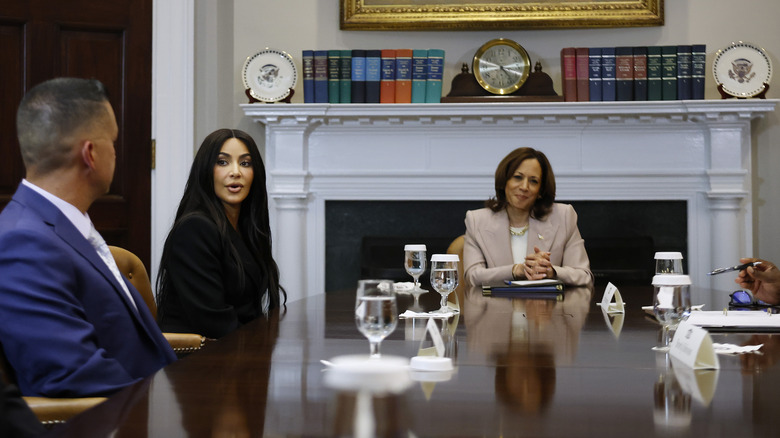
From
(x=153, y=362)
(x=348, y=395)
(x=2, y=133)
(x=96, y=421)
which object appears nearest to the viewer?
(x=96, y=421)

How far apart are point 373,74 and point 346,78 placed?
6.0 inches

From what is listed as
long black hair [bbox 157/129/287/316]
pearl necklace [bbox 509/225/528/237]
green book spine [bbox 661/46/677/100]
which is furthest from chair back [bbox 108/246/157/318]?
green book spine [bbox 661/46/677/100]

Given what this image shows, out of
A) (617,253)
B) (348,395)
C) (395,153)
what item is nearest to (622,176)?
(617,253)

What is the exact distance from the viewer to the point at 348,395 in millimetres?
1114

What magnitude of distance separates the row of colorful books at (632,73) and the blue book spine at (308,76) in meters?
1.38

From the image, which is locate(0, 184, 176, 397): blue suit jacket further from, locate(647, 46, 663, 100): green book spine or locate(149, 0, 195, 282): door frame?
locate(647, 46, 663, 100): green book spine

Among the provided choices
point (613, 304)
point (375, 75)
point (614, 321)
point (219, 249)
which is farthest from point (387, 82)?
point (614, 321)

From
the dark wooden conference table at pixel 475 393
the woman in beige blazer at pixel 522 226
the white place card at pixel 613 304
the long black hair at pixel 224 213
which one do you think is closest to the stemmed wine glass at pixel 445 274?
the dark wooden conference table at pixel 475 393

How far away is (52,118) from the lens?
156cm

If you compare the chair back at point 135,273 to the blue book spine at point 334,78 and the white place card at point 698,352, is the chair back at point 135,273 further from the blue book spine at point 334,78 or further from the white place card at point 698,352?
the blue book spine at point 334,78

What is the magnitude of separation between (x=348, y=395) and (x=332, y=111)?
3488 mm

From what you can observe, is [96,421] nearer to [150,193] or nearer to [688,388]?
[688,388]

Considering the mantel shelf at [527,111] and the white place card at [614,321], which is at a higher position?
the mantel shelf at [527,111]

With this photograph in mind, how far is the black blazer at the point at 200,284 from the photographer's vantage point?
7.58ft
